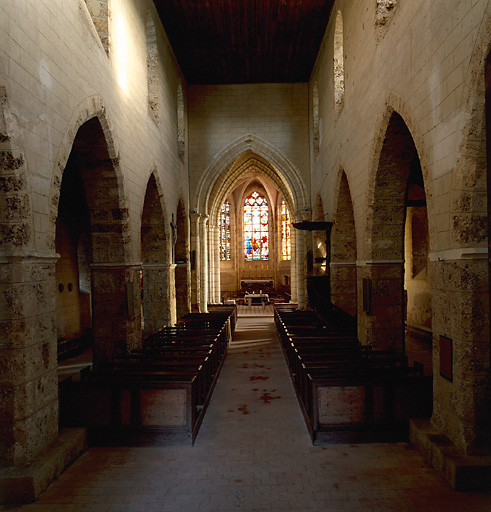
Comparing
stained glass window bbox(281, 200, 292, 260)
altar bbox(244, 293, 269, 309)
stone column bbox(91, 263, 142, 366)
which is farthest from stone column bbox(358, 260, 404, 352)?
stained glass window bbox(281, 200, 292, 260)

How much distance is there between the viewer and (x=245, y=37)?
1338 centimetres

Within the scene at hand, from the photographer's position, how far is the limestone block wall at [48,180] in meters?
4.53

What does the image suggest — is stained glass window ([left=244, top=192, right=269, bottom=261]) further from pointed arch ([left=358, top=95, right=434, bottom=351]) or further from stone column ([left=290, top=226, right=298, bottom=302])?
pointed arch ([left=358, top=95, right=434, bottom=351])

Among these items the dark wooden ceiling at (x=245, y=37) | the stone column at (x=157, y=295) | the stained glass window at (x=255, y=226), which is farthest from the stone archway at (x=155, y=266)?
the stained glass window at (x=255, y=226)

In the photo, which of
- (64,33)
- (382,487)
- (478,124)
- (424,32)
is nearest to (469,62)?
(478,124)

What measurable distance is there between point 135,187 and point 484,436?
761 centimetres

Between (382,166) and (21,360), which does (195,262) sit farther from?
(21,360)

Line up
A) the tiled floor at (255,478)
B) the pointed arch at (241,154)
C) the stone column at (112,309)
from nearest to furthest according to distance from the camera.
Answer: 1. the tiled floor at (255,478)
2. the stone column at (112,309)
3. the pointed arch at (241,154)

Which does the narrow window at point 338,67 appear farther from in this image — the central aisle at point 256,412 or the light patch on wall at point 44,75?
the light patch on wall at point 44,75

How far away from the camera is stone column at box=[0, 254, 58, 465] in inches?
178

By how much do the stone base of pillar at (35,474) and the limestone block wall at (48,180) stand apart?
0.42ft

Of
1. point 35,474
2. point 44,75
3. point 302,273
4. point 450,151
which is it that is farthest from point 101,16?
point 302,273

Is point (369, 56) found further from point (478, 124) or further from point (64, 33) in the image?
point (64, 33)

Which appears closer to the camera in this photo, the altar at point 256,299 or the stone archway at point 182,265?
the stone archway at point 182,265
